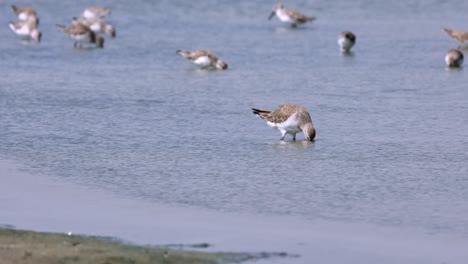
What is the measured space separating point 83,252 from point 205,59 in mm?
13246

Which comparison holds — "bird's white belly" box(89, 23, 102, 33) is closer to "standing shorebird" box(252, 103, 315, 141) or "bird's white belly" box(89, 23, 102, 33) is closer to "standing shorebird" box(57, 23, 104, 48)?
"standing shorebird" box(57, 23, 104, 48)

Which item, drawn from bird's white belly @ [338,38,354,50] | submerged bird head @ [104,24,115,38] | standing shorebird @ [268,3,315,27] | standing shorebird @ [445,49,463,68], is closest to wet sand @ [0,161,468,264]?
standing shorebird @ [445,49,463,68]

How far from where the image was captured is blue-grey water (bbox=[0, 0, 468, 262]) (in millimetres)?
11211

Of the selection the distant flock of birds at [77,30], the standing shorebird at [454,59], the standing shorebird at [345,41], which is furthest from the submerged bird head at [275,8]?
the standing shorebird at [454,59]

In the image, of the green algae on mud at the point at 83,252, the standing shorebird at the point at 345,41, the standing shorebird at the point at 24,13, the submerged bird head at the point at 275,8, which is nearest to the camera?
the green algae on mud at the point at 83,252

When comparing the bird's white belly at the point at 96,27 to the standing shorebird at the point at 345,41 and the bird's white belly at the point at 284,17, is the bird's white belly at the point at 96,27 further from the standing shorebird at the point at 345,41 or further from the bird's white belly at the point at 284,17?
the standing shorebird at the point at 345,41

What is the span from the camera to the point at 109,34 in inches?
1072

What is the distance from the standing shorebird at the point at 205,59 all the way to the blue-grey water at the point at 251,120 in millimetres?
161

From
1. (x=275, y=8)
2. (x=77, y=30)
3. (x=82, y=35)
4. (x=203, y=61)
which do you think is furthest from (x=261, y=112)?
(x=275, y=8)

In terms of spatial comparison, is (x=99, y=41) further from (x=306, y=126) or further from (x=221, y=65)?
(x=306, y=126)

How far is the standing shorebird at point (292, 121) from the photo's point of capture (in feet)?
46.5

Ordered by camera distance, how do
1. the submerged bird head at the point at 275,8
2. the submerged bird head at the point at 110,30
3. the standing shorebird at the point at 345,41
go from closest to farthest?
the standing shorebird at the point at 345,41, the submerged bird head at the point at 110,30, the submerged bird head at the point at 275,8

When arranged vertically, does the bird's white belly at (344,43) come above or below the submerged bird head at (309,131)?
above

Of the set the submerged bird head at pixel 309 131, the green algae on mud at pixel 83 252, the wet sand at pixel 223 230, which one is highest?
Result: the submerged bird head at pixel 309 131
